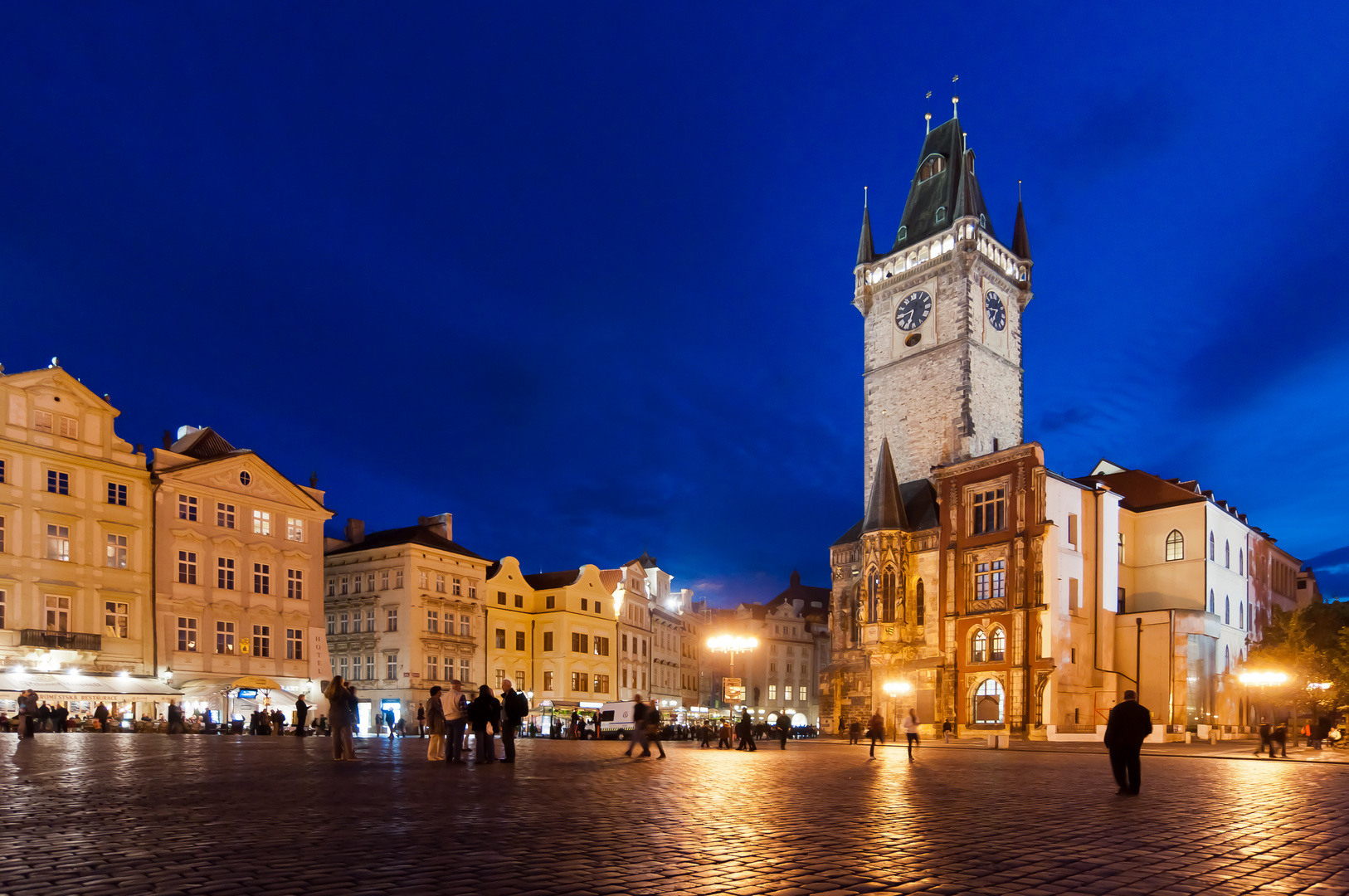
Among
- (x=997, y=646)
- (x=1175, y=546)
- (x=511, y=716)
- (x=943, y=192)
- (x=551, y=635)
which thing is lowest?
(x=551, y=635)

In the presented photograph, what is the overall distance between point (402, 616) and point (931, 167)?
46.3 metres

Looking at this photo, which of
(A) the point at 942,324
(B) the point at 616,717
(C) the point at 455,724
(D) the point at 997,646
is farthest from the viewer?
(A) the point at 942,324

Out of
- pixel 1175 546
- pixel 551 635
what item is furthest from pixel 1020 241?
pixel 551 635

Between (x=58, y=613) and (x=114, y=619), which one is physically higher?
(x=58, y=613)

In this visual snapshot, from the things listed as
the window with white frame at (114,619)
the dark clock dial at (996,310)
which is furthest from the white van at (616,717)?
the dark clock dial at (996,310)

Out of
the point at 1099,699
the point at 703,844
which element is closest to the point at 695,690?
the point at 1099,699

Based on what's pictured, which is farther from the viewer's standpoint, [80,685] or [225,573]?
[225,573]

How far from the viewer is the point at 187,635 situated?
4928 cm

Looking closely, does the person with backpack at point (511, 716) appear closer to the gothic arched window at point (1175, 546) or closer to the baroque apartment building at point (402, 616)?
the baroque apartment building at point (402, 616)

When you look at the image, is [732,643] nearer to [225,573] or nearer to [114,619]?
[225,573]

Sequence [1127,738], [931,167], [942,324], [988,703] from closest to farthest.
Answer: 1. [1127,738]
2. [988,703]
3. [942,324]
4. [931,167]

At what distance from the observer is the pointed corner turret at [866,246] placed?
239 feet

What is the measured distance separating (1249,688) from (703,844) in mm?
60533

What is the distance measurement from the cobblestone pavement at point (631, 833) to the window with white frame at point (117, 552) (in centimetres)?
3158
